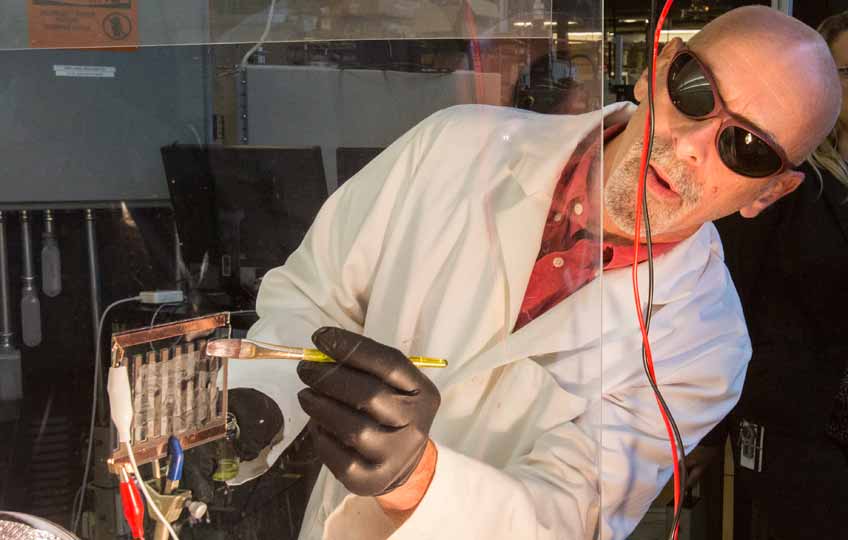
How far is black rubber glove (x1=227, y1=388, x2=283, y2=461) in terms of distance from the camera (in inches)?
24.9

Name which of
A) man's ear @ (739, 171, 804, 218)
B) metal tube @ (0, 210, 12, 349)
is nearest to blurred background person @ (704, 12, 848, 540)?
man's ear @ (739, 171, 804, 218)

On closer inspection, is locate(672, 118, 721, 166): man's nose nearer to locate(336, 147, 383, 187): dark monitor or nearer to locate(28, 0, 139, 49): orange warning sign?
locate(336, 147, 383, 187): dark monitor

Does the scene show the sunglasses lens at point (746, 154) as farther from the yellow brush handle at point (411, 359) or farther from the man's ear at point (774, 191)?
the yellow brush handle at point (411, 359)

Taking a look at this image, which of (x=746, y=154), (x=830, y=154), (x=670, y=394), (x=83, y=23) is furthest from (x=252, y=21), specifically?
(x=830, y=154)

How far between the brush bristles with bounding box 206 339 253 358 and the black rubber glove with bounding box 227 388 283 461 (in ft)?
0.10

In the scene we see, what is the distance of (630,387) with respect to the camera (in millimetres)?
928

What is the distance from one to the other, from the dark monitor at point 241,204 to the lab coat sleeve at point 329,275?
1 cm

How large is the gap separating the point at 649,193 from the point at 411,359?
47 cm

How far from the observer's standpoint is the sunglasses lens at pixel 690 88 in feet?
3.08

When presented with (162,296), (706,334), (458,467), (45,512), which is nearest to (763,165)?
(706,334)

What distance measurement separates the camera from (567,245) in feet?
2.30

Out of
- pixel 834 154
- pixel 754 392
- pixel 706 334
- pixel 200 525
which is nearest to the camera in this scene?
pixel 200 525

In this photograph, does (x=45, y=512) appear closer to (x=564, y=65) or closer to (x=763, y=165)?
(x=564, y=65)

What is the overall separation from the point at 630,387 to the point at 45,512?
55 centimetres
